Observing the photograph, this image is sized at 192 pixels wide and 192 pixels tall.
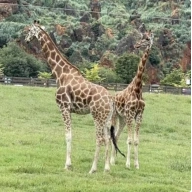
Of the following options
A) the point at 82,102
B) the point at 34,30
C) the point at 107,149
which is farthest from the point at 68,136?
the point at 34,30

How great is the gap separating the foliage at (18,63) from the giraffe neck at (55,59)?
105 feet

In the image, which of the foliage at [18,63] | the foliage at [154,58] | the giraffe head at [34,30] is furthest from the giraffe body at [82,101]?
the foliage at [154,58]

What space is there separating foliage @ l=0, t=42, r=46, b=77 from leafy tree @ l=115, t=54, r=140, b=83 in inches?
271

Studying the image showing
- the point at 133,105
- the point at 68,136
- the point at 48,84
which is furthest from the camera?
the point at 48,84

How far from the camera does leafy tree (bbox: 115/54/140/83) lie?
4388 cm

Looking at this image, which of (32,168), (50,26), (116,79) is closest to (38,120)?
(32,168)

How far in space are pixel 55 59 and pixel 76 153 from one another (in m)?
2.66

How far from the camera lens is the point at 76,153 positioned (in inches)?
516

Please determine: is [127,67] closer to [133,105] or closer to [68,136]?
[133,105]

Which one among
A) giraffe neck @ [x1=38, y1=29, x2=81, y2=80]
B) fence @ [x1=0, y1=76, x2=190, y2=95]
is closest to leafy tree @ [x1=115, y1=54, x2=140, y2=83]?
fence @ [x1=0, y1=76, x2=190, y2=95]

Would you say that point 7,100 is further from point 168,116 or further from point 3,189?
point 3,189

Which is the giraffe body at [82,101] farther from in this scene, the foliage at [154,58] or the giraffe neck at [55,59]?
the foliage at [154,58]

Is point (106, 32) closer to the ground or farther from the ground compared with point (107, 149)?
farther from the ground

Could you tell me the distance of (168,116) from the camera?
24172mm
